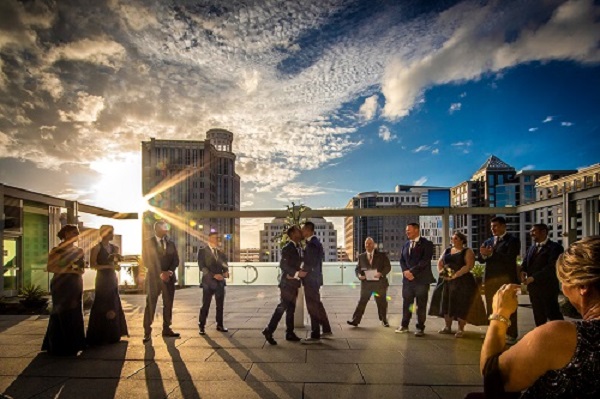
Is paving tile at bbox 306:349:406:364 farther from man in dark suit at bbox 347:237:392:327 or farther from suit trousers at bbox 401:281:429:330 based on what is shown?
man in dark suit at bbox 347:237:392:327

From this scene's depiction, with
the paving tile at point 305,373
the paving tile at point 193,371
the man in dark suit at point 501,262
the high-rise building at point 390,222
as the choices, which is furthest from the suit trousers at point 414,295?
the high-rise building at point 390,222

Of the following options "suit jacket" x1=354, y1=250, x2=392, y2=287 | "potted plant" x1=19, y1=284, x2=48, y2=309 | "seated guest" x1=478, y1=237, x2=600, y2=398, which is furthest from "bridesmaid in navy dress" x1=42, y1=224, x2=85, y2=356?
"seated guest" x1=478, y1=237, x2=600, y2=398

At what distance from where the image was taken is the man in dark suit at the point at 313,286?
5855 millimetres

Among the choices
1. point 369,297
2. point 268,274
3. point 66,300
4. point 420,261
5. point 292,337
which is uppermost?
point 420,261

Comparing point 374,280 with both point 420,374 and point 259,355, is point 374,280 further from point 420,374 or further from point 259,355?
point 420,374

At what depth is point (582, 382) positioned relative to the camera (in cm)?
130

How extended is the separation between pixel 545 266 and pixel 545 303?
53 cm

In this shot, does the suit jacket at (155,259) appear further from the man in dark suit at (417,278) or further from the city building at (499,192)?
the city building at (499,192)

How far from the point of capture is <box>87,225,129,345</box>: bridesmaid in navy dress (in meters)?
5.68

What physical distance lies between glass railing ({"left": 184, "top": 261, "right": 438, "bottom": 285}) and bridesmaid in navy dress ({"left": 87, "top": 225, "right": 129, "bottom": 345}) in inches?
363

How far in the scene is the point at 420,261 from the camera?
649cm

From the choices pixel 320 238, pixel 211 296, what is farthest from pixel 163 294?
pixel 320 238

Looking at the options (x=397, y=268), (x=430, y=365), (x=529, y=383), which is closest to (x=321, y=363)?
(x=430, y=365)

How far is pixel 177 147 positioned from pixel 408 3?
359 ft
